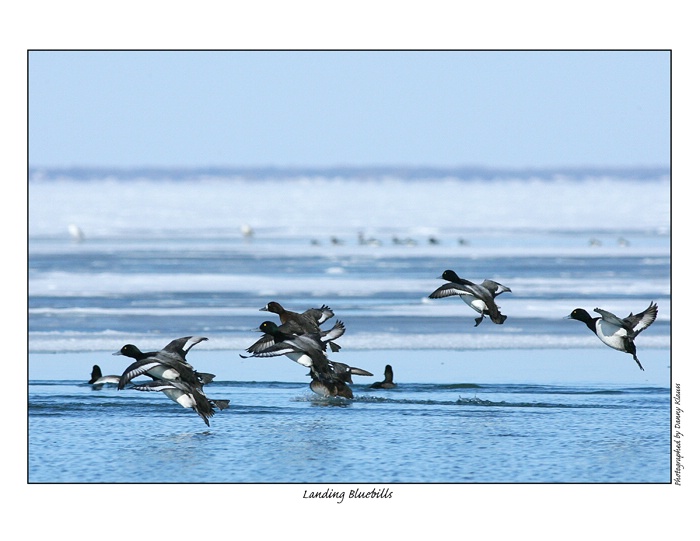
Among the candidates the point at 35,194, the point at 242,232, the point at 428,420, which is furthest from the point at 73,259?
the point at 35,194

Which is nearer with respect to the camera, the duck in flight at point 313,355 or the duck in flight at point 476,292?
the duck in flight at point 313,355

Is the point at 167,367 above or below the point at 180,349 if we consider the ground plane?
below

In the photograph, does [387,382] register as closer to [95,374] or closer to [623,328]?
[623,328]

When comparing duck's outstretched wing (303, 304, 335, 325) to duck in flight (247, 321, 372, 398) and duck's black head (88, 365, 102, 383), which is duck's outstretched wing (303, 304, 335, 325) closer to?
duck in flight (247, 321, 372, 398)

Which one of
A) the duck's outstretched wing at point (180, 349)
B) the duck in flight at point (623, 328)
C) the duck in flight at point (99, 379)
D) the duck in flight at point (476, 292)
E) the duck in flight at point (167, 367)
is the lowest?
the duck in flight at point (99, 379)

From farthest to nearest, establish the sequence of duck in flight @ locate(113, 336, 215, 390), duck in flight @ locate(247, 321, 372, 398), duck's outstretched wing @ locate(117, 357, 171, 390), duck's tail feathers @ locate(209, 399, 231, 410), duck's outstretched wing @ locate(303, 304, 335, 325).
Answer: duck's outstretched wing @ locate(303, 304, 335, 325)
duck in flight @ locate(247, 321, 372, 398)
duck's tail feathers @ locate(209, 399, 231, 410)
duck in flight @ locate(113, 336, 215, 390)
duck's outstretched wing @ locate(117, 357, 171, 390)

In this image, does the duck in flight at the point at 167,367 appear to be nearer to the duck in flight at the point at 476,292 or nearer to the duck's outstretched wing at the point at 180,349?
the duck's outstretched wing at the point at 180,349

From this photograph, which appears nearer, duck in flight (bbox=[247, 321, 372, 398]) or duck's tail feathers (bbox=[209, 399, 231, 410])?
duck's tail feathers (bbox=[209, 399, 231, 410])

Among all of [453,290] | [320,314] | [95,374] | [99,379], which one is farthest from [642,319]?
[95,374]

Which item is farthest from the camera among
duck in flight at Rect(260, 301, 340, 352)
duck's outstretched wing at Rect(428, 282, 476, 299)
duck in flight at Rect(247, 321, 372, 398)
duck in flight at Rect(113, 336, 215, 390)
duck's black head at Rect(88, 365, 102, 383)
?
duck's black head at Rect(88, 365, 102, 383)

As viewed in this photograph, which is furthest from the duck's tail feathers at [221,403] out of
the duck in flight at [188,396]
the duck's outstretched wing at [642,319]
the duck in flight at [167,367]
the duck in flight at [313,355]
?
the duck's outstretched wing at [642,319]
